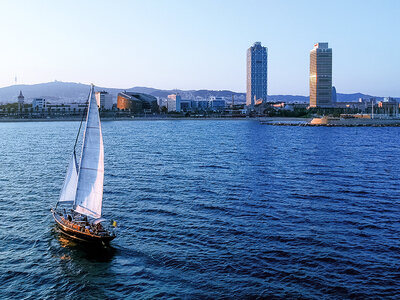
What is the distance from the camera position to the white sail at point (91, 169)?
106ft

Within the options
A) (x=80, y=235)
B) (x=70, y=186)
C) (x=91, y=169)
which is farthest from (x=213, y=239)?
(x=70, y=186)

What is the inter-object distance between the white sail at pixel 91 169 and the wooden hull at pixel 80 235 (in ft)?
5.15

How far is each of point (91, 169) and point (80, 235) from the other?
17.1 ft

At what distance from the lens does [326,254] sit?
1200 inches

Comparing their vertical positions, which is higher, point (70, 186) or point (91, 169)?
point (91, 169)

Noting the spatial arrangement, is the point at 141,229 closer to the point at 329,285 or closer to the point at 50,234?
the point at 50,234

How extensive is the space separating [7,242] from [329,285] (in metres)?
24.5

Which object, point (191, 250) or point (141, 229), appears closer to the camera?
point (191, 250)

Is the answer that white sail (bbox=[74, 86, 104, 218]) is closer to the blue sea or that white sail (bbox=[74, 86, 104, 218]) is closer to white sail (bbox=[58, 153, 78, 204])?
white sail (bbox=[58, 153, 78, 204])

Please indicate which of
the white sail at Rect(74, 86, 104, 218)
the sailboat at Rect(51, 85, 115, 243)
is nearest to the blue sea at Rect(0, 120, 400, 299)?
the sailboat at Rect(51, 85, 115, 243)

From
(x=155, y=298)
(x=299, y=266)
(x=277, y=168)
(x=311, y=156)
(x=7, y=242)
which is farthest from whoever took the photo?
(x=311, y=156)

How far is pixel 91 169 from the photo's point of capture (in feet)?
109

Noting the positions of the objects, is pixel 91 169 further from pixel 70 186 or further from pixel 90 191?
pixel 70 186

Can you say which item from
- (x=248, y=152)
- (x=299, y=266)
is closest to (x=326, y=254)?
(x=299, y=266)
